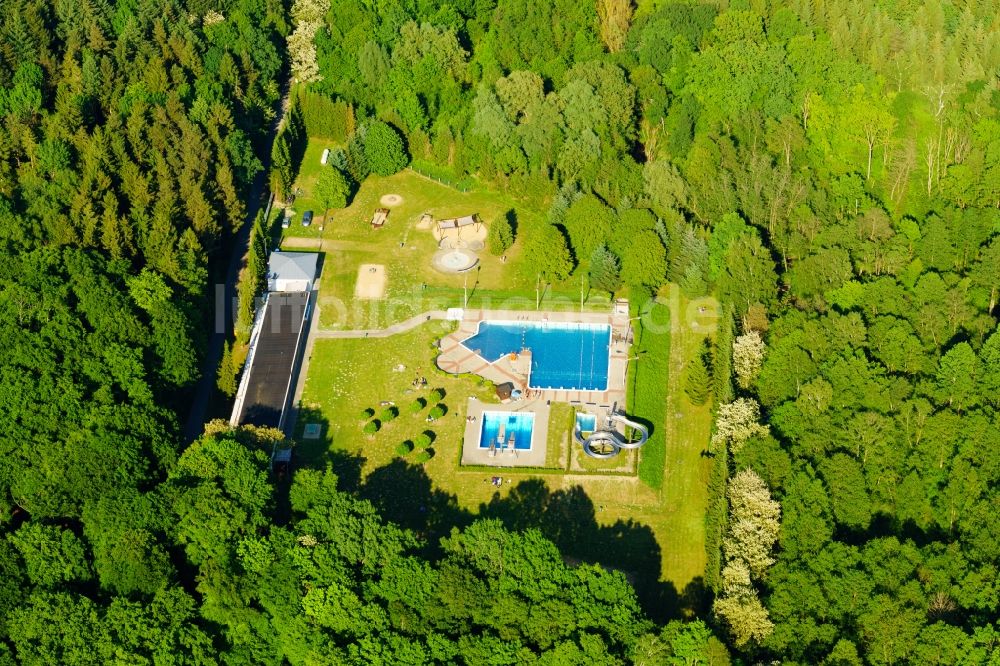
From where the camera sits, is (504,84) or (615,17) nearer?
(504,84)

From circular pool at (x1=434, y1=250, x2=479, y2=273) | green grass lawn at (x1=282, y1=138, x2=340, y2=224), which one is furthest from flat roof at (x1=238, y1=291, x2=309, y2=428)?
green grass lawn at (x1=282, y1=138, x2=340, y2=224)

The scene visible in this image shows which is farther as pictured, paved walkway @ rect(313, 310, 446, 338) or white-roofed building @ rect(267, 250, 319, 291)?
white-roofed building @ rect(267, 250, 319, 291)

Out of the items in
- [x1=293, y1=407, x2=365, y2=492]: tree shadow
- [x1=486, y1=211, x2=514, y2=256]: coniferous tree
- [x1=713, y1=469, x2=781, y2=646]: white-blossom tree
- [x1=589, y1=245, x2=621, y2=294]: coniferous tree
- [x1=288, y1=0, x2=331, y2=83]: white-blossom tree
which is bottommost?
[x1=713, y1=469, x2=781, y2=646]: white-blossom tree

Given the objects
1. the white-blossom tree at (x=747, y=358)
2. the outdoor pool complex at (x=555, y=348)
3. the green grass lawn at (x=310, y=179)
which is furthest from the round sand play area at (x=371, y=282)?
the white-blossom tree at (x=747, y=358)

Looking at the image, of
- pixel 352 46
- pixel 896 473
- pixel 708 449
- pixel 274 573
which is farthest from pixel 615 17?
pixel 274 573

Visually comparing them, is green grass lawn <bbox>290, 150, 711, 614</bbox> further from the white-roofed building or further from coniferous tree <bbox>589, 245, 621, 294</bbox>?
the white-roofed building

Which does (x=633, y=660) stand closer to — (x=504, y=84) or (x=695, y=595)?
(x=695, y=595)

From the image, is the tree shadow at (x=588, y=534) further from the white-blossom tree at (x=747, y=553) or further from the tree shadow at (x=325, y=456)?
the tree shadow at (x=325, y=456)
